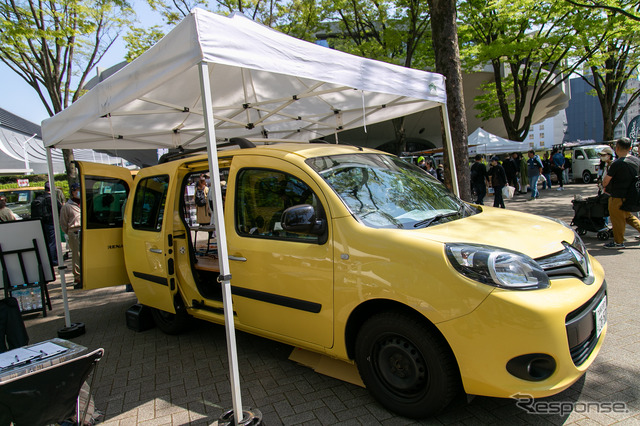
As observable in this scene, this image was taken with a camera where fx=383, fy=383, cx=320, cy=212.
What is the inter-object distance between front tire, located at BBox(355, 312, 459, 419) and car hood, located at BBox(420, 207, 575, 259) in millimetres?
608

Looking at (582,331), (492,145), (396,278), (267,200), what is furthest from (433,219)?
(492,145)

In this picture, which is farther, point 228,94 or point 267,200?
point 228,94

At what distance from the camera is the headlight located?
2176 millimetres

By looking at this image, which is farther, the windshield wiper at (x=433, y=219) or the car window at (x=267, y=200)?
the car window at (x=267, y=200)

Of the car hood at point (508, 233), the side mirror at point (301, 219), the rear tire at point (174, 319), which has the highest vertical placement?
the side mirror at point (301, 219)

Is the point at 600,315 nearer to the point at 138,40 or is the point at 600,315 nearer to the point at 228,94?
the point at 228,94

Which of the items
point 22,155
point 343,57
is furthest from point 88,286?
point 22,155

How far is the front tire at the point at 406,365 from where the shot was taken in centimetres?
232

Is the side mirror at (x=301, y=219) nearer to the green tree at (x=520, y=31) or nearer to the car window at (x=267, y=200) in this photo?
the car window at (x=267, y=200)

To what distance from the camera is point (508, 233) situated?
2645 mm

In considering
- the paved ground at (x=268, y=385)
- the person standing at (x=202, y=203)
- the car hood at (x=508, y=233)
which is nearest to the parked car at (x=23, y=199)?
the person standing at (x=202, y=203)

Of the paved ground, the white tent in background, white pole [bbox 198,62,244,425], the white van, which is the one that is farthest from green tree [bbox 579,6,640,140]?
white pole [bbox 198,62,244,425]

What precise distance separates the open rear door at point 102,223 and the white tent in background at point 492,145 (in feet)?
61.0

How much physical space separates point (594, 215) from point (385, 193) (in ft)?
19.7
